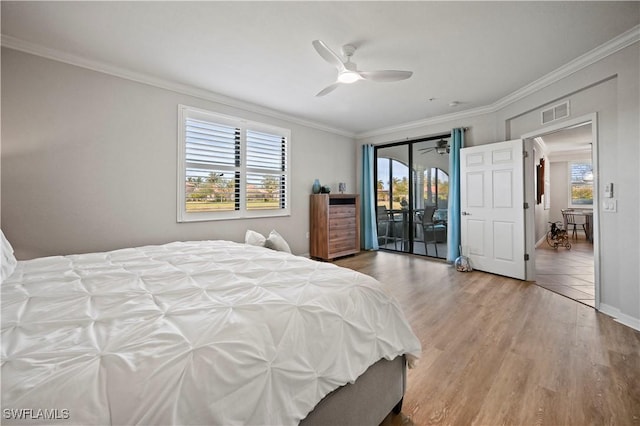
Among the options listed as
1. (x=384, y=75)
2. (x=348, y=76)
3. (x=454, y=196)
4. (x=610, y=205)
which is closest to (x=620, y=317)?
(x=610, y=205)

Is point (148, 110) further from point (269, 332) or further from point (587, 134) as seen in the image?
point (587, 134)

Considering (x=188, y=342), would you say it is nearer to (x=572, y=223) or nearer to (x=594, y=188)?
(x=594, y=188)

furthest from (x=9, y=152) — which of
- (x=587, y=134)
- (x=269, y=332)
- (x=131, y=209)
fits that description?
(x=587, y=134)

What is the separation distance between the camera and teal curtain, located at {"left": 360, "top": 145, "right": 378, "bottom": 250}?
6.08 meters

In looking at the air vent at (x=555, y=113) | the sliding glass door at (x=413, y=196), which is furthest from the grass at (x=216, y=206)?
the air vent at (x=555, y=113)

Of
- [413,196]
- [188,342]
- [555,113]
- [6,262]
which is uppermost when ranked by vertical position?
[555,113]

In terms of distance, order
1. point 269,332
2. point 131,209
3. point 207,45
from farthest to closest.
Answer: point 131,209
point 207,45
point 269,332

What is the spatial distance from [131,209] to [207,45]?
2036 millimetres

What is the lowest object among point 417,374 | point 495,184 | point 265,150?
point 417,374

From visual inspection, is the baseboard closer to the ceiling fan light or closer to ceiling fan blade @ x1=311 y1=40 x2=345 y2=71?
the ceiling fan light

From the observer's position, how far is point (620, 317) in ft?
8.43

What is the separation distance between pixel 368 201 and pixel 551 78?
3.58m

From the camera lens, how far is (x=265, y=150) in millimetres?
4582

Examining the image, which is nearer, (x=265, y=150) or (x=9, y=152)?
(x=9, y=152)
